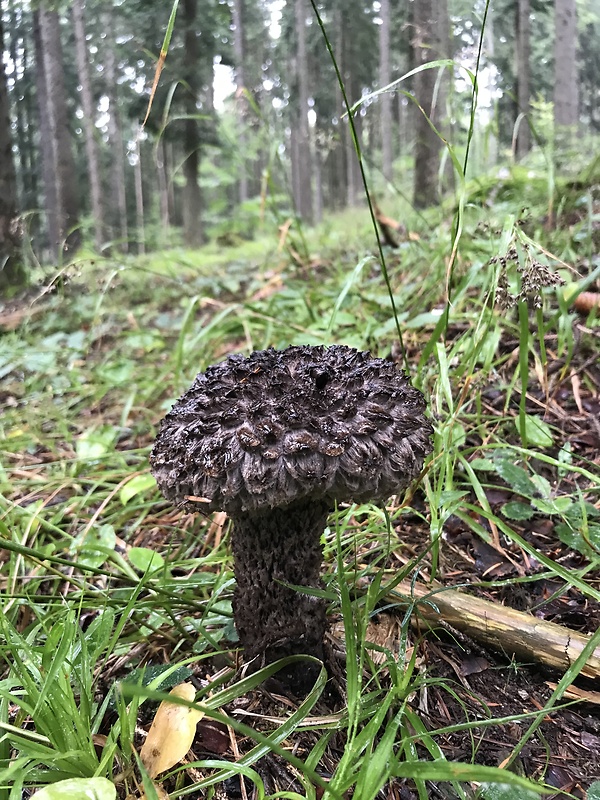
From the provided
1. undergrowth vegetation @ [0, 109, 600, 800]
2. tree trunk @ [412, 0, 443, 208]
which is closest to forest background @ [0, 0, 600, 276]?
tree trunk @ [412, 0, 443, 208]

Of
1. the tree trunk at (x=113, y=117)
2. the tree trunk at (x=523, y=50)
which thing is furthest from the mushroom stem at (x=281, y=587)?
A: the tree trunk at (x=113, y=117)

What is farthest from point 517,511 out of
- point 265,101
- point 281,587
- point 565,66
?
point 565,66

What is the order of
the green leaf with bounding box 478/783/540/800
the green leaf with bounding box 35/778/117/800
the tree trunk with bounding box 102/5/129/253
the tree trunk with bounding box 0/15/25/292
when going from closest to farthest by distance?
the green leaf with bounding box 35/778/117/800, the green leaf with bounding box 478/783/540/800, the tree trunk with bounding box 0/15/25/292, the tree trunk with bounding box 102/5/129/253

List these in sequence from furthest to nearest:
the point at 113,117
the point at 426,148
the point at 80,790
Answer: the point at 113,117 < the point at 426,148 < the point at 80,790

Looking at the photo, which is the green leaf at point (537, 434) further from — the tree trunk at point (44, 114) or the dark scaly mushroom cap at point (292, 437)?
the tree trunk at point (44, 114)

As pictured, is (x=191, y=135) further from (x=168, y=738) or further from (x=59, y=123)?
(x=168, y=738)

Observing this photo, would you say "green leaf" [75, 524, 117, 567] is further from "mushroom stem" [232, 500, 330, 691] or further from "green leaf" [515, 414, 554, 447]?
"green leaf" [515, 414, 554, 447]
